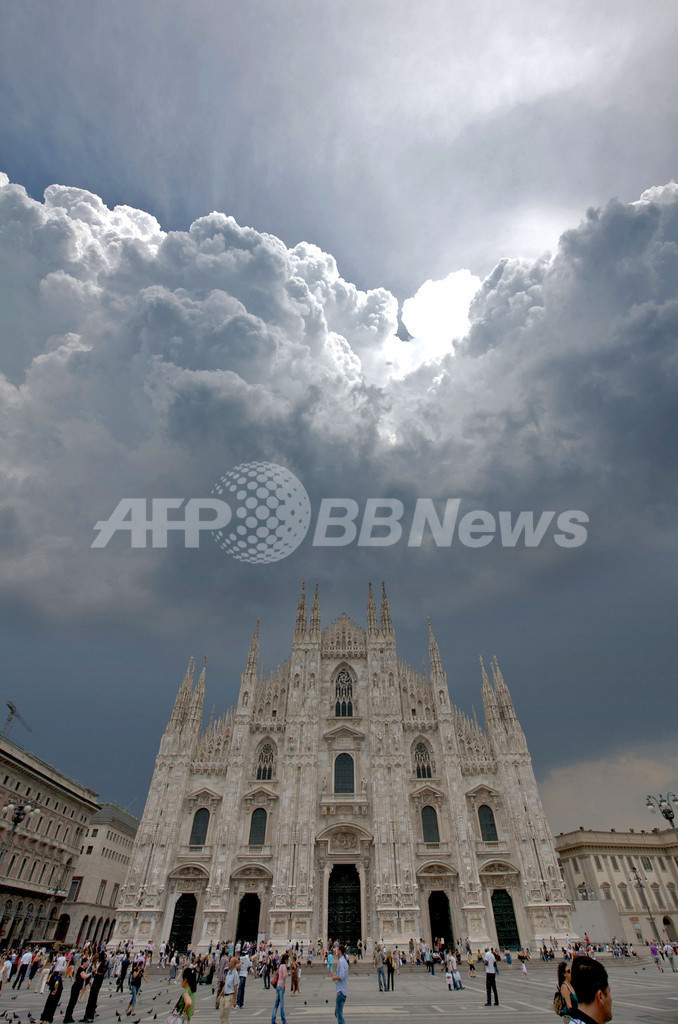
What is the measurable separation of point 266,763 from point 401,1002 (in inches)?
998

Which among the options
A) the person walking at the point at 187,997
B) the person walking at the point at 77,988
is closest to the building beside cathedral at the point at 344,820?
the person walking at the point at 77,988

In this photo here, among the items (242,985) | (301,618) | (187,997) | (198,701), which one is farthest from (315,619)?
(187,997)

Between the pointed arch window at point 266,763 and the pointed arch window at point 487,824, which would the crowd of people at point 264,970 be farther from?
the pointed arch window at point 266,763

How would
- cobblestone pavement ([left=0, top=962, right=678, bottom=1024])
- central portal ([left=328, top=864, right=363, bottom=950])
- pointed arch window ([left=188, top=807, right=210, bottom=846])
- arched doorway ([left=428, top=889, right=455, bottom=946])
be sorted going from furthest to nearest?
pointed arch window ([left=188, top=807, right=210, bottom=846]), arched doorway ([left=428, top=889, right=455, bottom=946]), central portal ([left=328, top=864, right=363, bottom=950]), cobblestone pavement ([left=0, top=962, right=678, bottom=1024])

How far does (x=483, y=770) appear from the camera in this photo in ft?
133

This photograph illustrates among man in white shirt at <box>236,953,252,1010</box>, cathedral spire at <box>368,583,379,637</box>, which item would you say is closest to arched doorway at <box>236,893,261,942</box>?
cathedral spire at <box>368,583,379,637</box>

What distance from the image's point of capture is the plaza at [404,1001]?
13.6 m

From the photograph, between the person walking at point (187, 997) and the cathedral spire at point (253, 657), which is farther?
the cathedral spire at point (253, 657)

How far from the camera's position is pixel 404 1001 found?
1733cm

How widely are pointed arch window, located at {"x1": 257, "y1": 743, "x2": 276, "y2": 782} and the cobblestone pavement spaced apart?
1497cm

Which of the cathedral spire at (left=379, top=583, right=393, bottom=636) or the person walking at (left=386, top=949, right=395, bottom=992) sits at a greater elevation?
the cathedral spire at (left=379, top=583, right=393, bottom=636)

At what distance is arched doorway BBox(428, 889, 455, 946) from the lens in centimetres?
3519

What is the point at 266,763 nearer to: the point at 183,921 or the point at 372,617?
the point at 183,921

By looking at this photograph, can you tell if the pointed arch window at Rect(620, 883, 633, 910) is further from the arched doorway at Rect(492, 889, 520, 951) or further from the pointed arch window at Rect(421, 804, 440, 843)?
the pointed arch window at Rect(421, 804, 440, 843)
